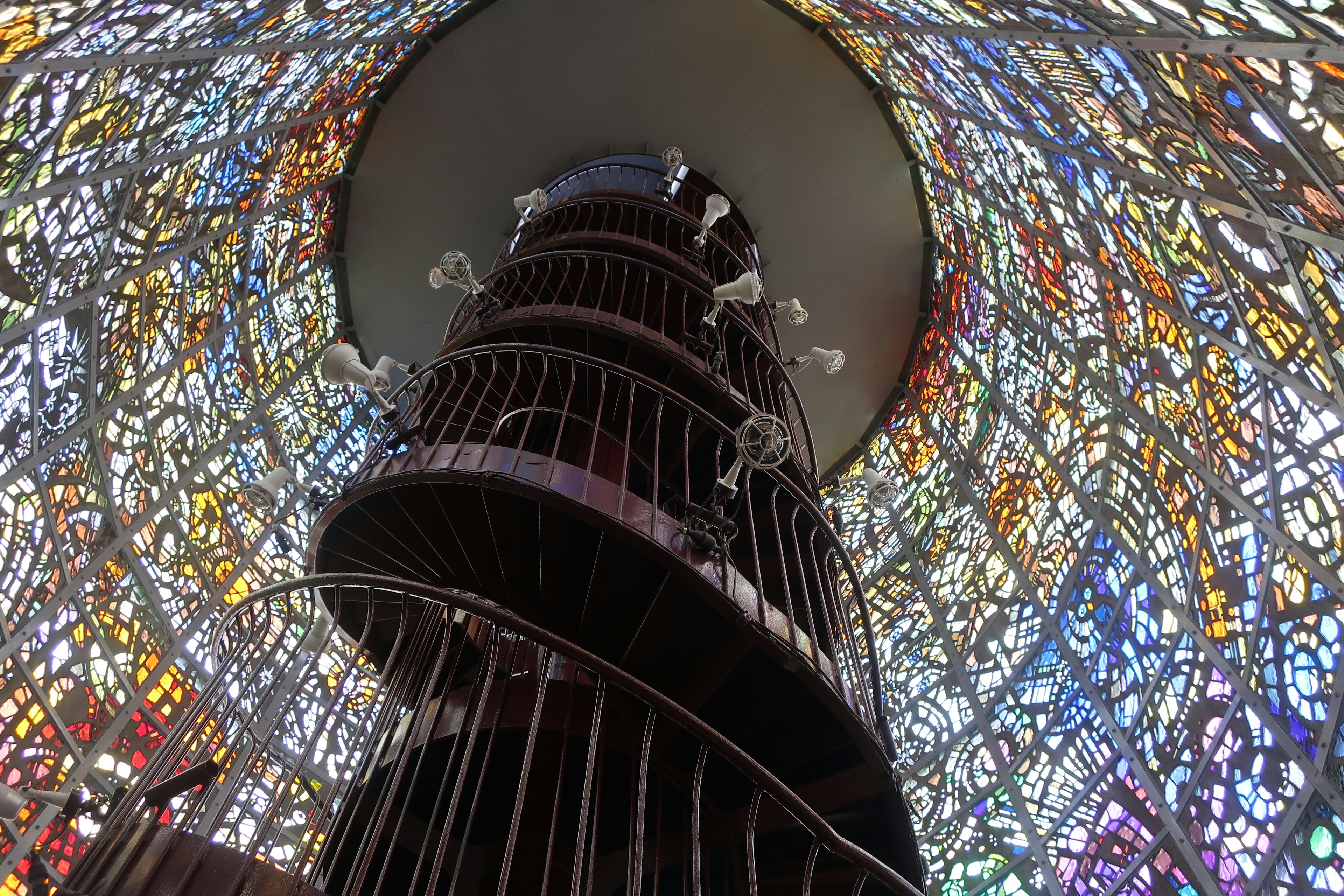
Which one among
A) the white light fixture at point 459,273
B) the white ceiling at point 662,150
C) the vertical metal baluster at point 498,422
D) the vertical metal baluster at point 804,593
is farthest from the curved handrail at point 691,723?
the white ceiling at point 662,150

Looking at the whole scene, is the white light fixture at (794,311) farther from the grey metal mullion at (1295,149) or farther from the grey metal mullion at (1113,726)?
the grey metal mullion at (1295,149)

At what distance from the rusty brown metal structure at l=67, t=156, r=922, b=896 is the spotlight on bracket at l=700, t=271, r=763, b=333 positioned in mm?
543

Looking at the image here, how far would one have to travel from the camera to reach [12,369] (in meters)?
5.36

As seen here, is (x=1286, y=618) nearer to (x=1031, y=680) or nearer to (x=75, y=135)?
(x=1031, y=680)

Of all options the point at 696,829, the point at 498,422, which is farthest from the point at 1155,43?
the point at 696,829

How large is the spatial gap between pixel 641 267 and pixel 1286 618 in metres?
5.36

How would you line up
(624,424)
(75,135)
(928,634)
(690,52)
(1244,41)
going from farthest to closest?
(690,52) → (928,634) → (624,424) → (75,135) → (1244,41)

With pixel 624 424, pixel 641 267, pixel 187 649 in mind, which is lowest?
pixel 187 649

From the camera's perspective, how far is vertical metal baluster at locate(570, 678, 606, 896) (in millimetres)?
2512

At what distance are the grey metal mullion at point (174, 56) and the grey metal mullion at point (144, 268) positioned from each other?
173 centimetres

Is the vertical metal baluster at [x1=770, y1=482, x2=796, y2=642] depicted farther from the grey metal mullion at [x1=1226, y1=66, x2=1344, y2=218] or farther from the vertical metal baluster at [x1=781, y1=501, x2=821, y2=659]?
the grey metal mullion at [x1=1226, y1=66, x2=1344, y2=218]

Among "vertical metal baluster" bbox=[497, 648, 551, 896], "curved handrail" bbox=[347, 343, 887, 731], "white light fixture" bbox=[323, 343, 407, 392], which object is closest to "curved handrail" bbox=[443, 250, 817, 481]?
"white light fixture" bbox=[323, 343, 407, 392]

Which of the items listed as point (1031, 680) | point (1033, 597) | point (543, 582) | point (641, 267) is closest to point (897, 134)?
point (641, 267)

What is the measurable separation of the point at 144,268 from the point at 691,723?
20.9 feet
